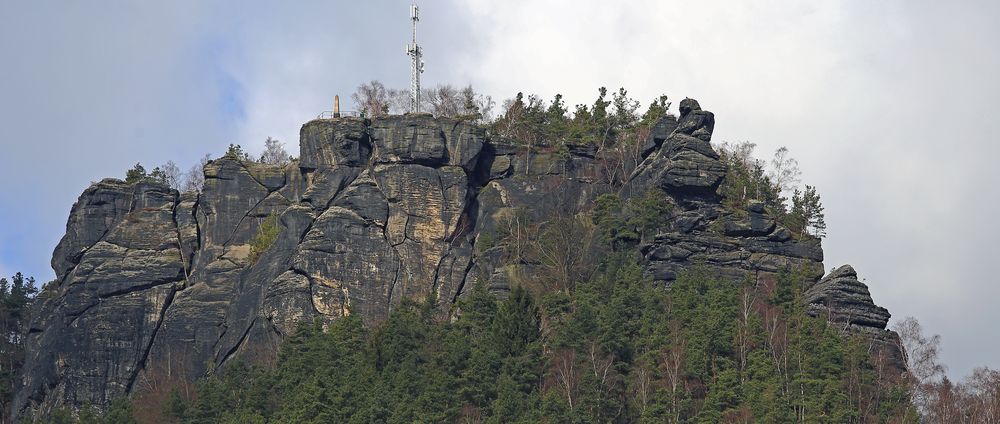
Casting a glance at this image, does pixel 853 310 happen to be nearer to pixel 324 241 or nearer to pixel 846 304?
pixel 846 304

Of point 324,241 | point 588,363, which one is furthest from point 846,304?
point 324,241

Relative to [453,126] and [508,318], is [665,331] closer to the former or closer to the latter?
[508,318]

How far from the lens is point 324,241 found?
11169 cm

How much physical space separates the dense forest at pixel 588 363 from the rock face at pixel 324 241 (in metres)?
2.03

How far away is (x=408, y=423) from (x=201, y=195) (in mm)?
31441

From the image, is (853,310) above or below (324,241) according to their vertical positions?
below

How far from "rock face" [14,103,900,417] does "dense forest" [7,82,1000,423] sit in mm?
2031

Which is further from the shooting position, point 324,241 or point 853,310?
point 324,241

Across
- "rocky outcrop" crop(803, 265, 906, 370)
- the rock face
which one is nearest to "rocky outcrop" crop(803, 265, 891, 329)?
"rocky outcrop" crop(803, 265, 906, 370)

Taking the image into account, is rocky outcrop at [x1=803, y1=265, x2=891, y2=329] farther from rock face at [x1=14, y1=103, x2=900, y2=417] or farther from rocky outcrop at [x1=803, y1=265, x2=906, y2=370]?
rock face at [x1=14, y1=103, x2=900, y2=417]

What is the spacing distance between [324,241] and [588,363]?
21.6 metres

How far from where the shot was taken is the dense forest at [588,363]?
92.8 metres

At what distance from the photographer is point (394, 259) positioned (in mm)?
112000

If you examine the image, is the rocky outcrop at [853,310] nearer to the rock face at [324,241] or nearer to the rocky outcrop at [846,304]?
the rocky outcrop at [846,304]
